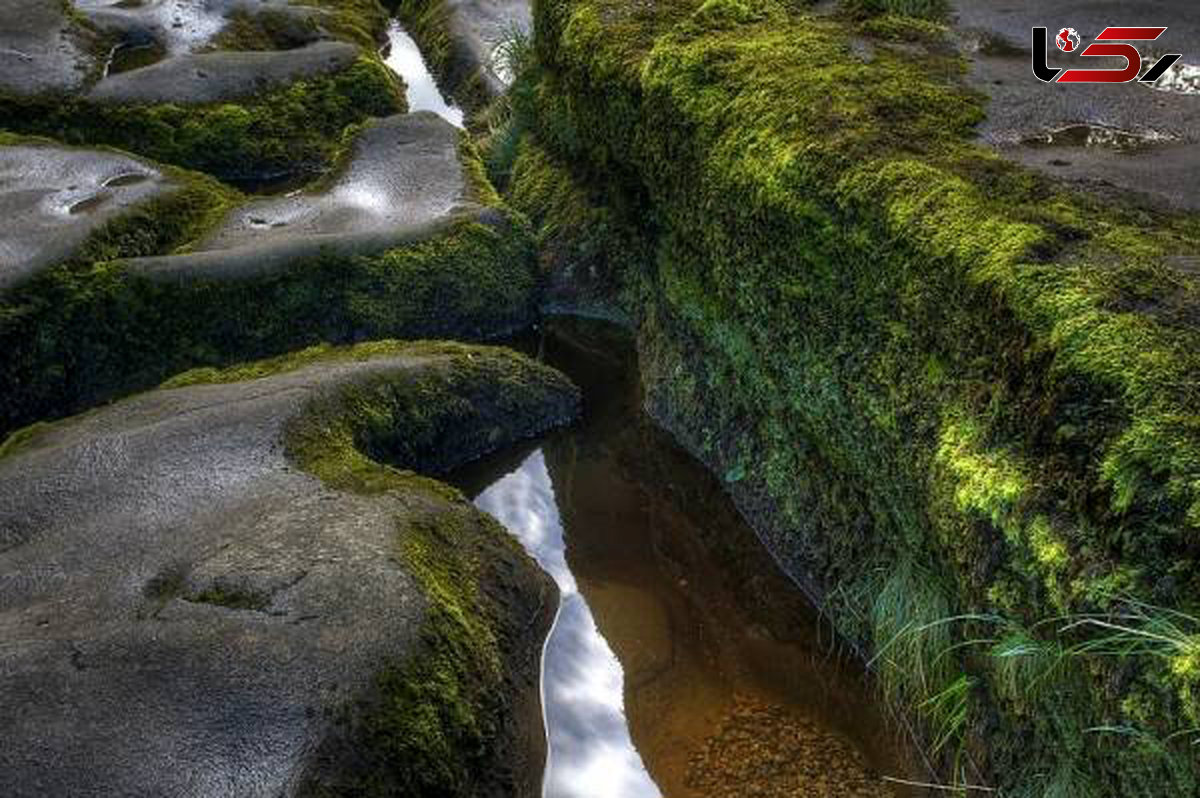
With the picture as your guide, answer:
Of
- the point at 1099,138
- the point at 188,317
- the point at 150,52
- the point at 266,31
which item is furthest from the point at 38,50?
the point at 1099,138

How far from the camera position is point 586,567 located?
7234 mm

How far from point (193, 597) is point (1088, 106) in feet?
17.6

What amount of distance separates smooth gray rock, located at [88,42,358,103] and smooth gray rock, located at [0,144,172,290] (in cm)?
171

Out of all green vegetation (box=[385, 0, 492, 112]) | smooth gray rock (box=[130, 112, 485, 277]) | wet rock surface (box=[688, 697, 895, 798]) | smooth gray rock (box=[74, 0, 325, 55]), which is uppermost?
smooth gray rock (box=[74, 0, 325, 55])

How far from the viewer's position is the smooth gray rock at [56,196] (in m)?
8.91

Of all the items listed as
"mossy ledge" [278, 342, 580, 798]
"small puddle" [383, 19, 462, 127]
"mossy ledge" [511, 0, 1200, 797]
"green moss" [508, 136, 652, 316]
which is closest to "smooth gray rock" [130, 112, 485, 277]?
"green moss" [508, 136, 652, 316]

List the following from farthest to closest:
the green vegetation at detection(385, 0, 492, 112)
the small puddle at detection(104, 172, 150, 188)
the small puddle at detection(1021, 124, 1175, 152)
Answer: the green vegetation at detection(385, 0, 492, 112), the small puddle at detection(104, 172, 150, 188), the small puddle at detection(1021, 124, 1175, 152)

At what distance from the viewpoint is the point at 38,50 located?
13016 mm

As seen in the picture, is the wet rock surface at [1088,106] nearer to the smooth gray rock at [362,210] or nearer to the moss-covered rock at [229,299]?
the moss-covered rock at [229,299]

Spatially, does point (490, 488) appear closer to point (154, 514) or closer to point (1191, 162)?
point (154, 514)

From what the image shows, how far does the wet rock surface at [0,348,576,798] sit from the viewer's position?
4707mm

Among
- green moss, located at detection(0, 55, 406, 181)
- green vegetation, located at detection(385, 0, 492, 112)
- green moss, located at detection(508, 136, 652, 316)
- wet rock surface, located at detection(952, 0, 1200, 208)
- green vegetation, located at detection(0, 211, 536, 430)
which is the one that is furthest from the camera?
green vegetation, located at detection(385, 0, 492, 112)

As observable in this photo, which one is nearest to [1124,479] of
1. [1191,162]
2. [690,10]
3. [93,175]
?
[1191,162]

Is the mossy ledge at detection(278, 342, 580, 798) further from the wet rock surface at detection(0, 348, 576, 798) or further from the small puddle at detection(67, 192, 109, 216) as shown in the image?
the small puddle at detection(67, 192, 109, 216)
